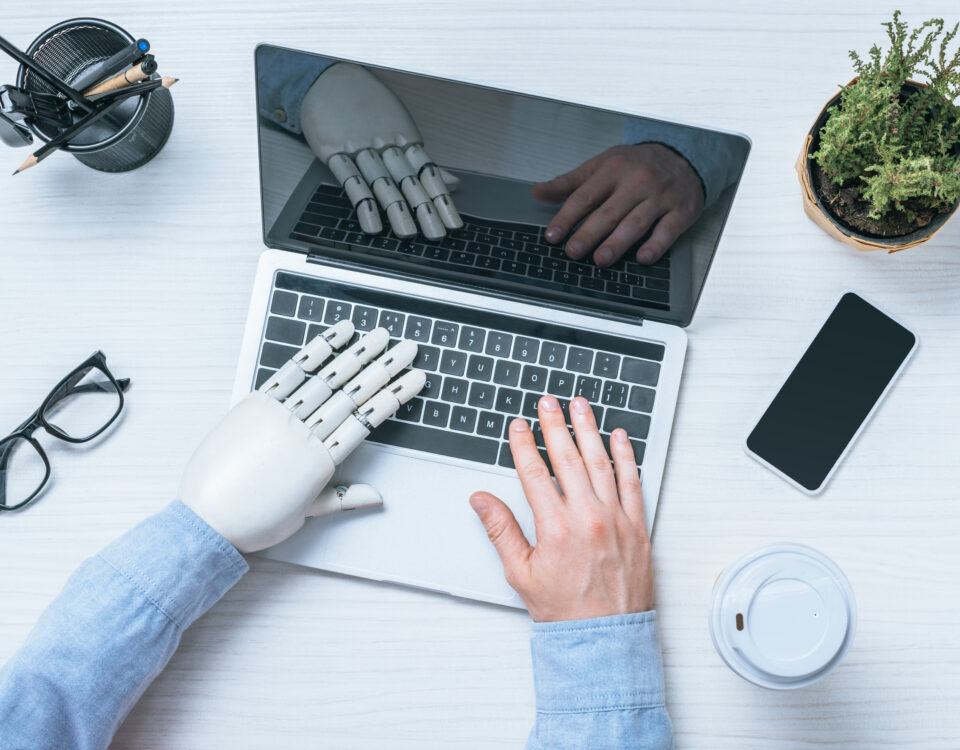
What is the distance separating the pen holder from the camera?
2.05 feet

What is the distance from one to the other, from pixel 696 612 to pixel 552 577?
13cm

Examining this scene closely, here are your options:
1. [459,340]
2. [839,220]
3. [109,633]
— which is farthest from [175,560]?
[839,220]

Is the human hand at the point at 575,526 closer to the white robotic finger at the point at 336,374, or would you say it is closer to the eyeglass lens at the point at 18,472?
the white robotic finger at the point at 336,374

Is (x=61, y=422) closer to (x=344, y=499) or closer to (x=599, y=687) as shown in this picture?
(x=344, y=499)

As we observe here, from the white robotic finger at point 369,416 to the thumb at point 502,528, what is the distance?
4.0 inches

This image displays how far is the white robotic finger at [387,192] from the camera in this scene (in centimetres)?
60

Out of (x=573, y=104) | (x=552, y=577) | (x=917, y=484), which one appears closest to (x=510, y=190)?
(x=573, y=104)

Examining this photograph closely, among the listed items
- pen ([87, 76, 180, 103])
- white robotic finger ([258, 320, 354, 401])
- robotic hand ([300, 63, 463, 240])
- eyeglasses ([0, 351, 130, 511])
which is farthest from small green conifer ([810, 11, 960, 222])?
eyeglasses ([0, 351, 130, 511])

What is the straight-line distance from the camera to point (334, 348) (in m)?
0.63

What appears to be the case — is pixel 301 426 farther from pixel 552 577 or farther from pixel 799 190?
pixel 799 190

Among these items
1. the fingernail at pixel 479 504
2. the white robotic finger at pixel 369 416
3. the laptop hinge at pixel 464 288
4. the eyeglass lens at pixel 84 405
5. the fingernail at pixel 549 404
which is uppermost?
the laptop hinge at pixel 464 288

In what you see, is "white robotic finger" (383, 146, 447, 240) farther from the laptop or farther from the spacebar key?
the spacebar key

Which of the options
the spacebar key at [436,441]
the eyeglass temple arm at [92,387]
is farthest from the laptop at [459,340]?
the eyeglass temple arm at [92,387]

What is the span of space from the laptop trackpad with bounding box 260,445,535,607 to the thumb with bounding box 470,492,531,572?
1 cm
